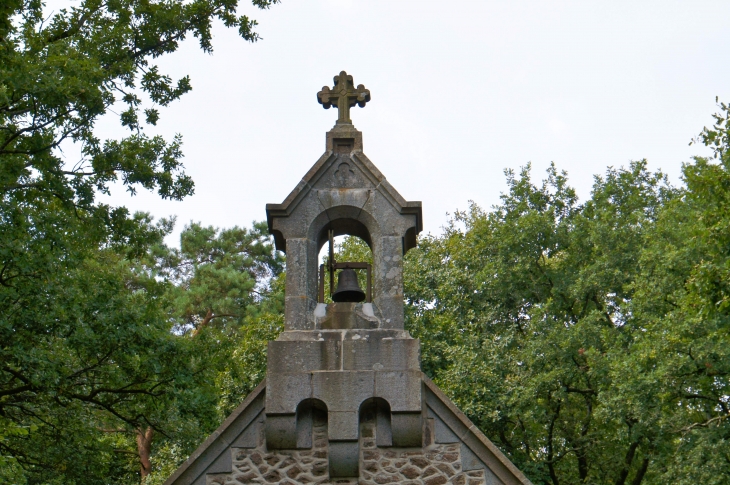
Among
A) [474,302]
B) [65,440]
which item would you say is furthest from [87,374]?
[474,302]

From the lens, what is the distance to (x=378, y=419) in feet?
26.5

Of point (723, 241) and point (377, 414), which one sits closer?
point (377, 414)

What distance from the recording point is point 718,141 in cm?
1459

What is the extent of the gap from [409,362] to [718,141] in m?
8.62

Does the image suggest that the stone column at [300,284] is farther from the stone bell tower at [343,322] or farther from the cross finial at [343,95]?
the cross finial at [343,95]

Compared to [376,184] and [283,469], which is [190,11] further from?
[283,469]

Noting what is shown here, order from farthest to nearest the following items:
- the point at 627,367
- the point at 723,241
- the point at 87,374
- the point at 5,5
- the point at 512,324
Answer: the point at 512,324
the point at 627,367
the point at 723,241
the point at 87,374
the point at 5,5

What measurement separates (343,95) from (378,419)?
3.22 meters

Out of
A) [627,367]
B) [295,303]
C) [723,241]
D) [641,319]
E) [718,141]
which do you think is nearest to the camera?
[295,303]

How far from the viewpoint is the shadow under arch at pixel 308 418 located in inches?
315

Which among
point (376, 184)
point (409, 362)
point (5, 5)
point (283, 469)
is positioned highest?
point (5, 5)

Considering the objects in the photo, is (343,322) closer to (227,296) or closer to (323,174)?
(323,174)

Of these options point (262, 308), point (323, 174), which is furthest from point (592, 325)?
point (323, 174)

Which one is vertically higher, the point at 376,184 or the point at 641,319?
the point at 641,319
